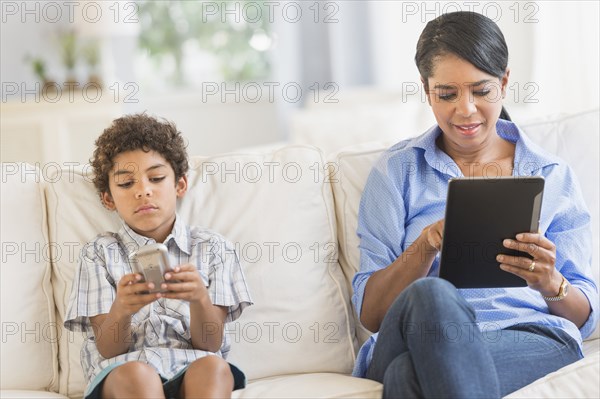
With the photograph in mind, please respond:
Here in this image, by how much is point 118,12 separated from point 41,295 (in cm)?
323

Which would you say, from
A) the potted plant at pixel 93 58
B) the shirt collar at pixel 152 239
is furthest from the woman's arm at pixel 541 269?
the potted plant at pixel 93 58

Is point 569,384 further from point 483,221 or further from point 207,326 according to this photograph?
point 207,326

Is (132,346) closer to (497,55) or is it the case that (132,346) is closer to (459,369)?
(459,369)

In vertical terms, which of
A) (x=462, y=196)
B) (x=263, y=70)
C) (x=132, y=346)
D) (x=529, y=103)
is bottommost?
(x=132, y=346)

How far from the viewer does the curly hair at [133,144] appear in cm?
194

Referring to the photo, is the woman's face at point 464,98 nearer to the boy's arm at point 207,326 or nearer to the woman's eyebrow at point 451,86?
the woman's eyebrow at point 451,86

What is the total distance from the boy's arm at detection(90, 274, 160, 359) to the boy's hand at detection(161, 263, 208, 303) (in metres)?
0.03

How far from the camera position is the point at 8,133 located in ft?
15.3

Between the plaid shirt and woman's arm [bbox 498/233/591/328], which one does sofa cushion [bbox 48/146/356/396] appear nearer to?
the plaid shirt

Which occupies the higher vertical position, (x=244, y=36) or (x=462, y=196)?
(x=244, y=36)

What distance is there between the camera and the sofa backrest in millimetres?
2096

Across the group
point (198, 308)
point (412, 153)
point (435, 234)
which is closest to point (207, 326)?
point (198, 308)

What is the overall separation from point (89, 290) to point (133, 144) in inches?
13.2

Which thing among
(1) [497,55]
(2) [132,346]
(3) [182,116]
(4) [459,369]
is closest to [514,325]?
(4) [459,369]
